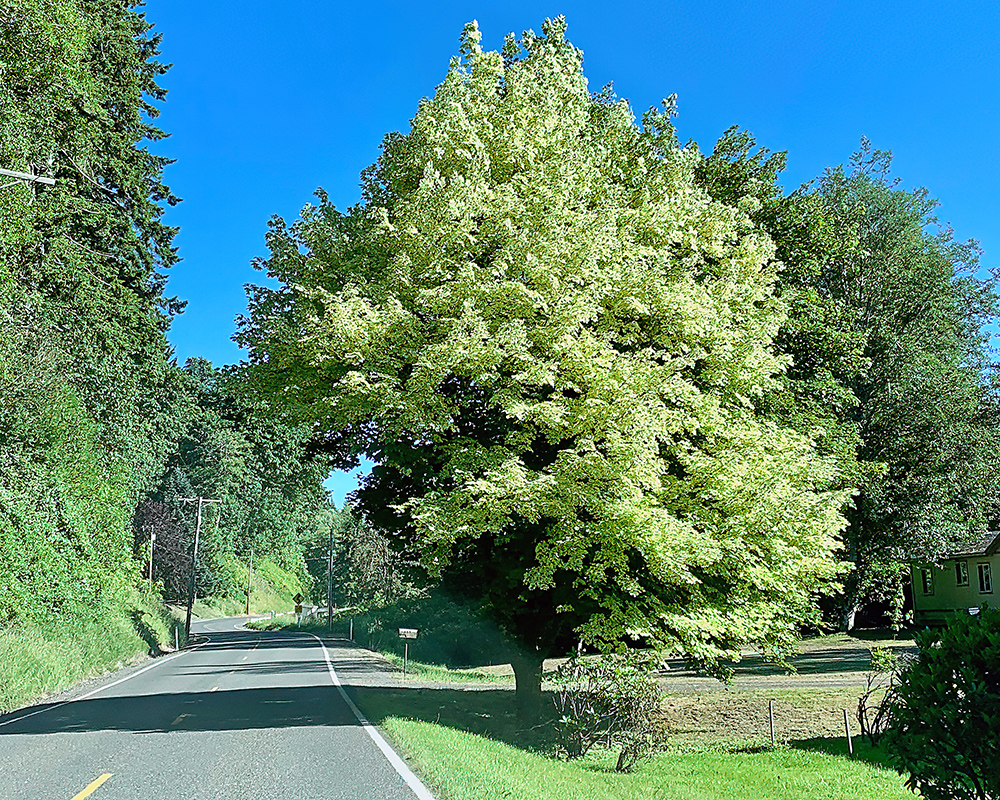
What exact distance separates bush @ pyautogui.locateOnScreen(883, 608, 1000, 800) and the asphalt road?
462 centimetres

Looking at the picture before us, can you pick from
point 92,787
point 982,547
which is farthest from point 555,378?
point 982,547

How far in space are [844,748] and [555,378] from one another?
351 inches

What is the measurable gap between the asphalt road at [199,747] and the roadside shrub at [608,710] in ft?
11.2

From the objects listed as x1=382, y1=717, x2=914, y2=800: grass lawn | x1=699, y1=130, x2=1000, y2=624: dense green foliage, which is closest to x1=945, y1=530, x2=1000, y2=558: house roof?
x1=699, y1=130, x2=1000, y2=624: dense green foliage

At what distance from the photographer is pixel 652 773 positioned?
12961 mm

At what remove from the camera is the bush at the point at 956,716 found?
238 inches

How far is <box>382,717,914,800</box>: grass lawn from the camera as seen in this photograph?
8.98 metres

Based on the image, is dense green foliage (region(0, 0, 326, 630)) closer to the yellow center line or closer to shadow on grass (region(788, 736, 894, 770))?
the yellow center line

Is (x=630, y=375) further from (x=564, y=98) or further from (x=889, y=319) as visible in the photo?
(x=889, y=319)

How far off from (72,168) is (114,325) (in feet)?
18.7

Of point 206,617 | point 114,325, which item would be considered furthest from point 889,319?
point 206,617

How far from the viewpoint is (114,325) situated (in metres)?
29.7

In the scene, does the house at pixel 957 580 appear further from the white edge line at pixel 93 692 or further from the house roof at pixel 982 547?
the white edge line at pixel 93 692

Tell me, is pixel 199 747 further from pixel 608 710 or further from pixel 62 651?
pixel 62 651
